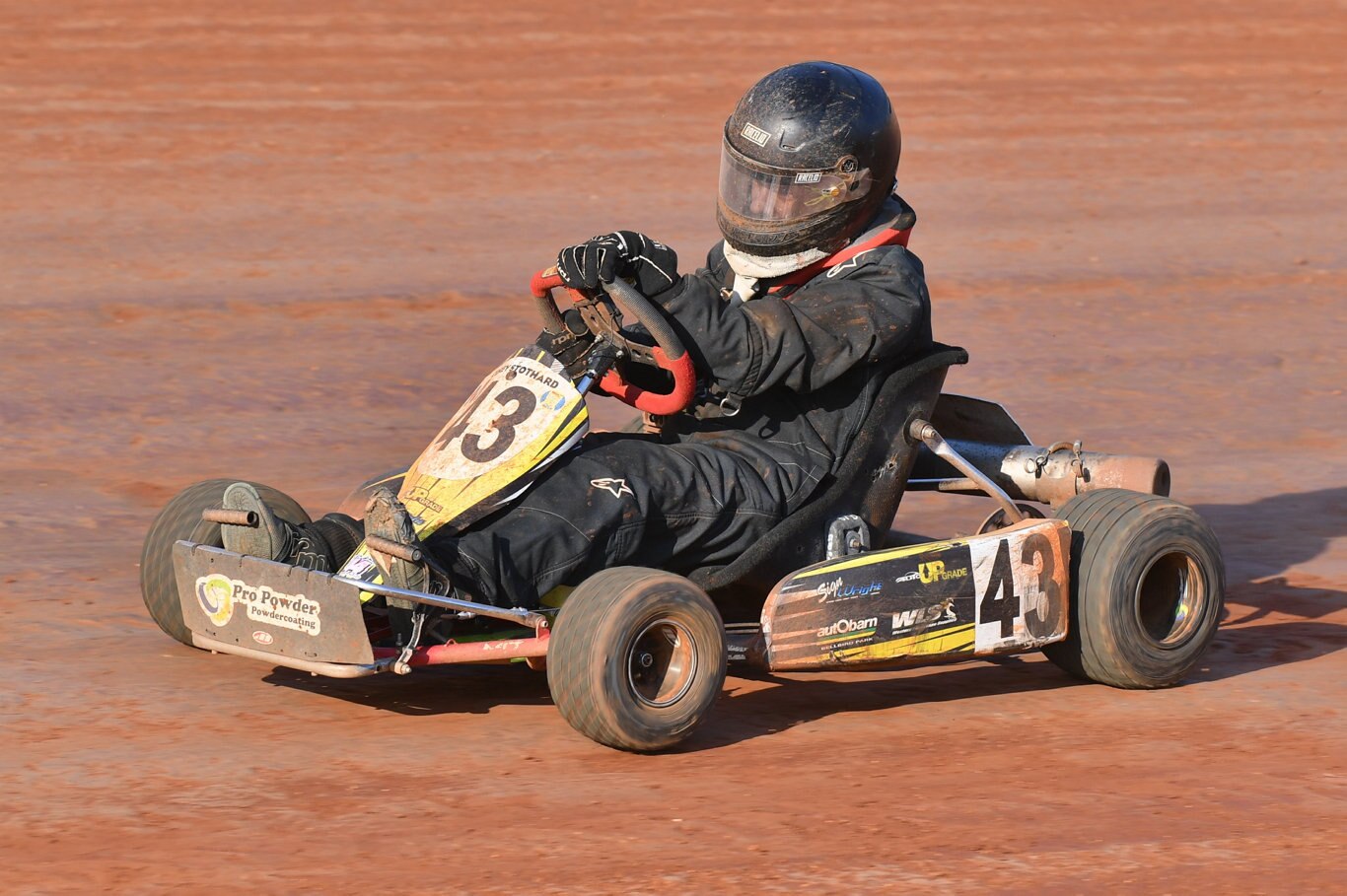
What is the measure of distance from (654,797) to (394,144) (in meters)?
11.1

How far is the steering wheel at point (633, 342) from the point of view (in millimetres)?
5133

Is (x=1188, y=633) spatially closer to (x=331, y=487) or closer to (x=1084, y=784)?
(x=1084, y=784)

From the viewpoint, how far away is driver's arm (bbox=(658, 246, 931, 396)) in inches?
206

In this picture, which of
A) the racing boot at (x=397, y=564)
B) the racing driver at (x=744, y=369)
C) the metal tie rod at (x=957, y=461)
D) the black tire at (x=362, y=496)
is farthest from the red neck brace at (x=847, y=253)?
the racing boot at (x=397, y=564)

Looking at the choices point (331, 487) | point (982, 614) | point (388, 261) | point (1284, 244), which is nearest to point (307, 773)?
point (982, 614)

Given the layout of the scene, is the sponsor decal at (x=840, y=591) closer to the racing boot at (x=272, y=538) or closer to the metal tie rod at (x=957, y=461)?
the metal tie rod at (x=957, y=461)

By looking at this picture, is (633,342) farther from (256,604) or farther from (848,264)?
(256,604)

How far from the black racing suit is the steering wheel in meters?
0.10

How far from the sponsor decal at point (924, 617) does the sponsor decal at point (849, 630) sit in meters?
0.07

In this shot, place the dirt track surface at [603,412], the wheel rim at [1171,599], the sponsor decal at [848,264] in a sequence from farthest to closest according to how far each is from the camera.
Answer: the wheel rim at [1171,599]
the sponsor decal at [848,264]
the dirt track surface at [603,412]

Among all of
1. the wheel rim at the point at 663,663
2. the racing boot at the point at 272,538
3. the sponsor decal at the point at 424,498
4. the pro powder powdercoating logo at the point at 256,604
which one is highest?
the sponsor decal at the point at 424,498

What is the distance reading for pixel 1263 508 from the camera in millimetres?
8312

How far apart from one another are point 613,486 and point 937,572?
2.90ft

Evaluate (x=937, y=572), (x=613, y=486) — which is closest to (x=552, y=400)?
(x=613, y=486)
